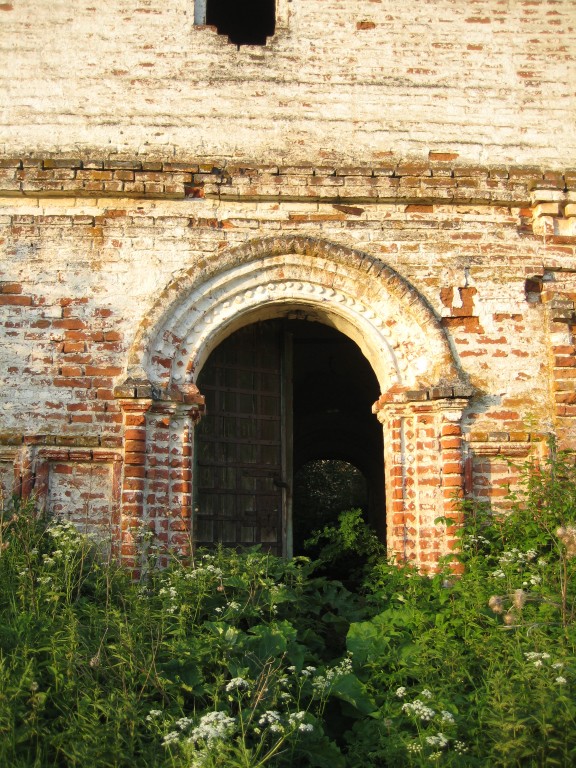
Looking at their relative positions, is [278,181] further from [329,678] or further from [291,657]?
[329,678]

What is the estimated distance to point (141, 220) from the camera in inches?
258

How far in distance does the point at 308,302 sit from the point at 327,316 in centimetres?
27

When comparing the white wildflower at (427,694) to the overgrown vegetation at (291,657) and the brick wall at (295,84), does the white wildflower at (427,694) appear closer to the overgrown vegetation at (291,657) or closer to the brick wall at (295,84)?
the overgrown vegetation at (291,657)

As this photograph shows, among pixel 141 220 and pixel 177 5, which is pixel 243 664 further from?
pixel 177 5

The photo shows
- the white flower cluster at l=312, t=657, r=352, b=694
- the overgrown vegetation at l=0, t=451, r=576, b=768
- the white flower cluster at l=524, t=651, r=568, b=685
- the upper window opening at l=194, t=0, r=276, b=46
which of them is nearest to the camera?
the overgrown vegetation at l=0, t=451, r=576, b=768

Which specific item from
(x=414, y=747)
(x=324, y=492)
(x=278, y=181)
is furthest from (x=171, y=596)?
(x=324, y=492)

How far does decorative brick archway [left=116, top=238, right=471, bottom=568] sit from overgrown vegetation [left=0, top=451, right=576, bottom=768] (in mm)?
325

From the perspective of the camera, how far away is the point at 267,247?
6.47m

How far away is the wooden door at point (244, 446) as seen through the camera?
716 cm

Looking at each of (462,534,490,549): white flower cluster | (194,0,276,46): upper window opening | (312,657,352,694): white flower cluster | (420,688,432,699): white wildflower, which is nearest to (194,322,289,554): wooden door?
(462,534,490,549): white flower cluster

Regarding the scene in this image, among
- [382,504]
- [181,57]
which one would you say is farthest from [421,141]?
[382,504]

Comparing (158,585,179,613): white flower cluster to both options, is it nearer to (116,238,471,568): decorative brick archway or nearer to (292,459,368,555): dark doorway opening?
(116,238,471,568): decorative brick archway

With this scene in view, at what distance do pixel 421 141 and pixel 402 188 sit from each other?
0.57m

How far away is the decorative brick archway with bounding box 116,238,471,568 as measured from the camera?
6074mm
